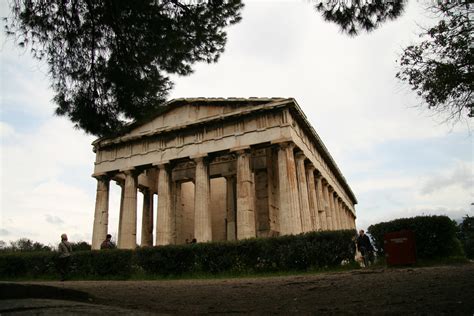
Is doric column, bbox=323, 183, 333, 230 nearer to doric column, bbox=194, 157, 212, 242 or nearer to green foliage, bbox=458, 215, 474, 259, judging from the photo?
green foliage, bbox=458, 215, 474, 259

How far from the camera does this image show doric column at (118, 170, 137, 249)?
22.9 meters

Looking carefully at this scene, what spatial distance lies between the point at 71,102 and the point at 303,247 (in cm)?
913

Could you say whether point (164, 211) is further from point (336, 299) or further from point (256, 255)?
point (336, 299)

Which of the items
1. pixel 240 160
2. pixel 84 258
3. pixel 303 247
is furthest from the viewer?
pixel 240 160

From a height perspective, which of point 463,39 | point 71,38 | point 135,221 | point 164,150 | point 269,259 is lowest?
point 269,259

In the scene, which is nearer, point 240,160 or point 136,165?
point 240,160

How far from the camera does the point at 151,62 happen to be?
31.6 ft

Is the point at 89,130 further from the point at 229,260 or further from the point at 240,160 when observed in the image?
the point at 240,160

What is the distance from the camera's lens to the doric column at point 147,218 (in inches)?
1068

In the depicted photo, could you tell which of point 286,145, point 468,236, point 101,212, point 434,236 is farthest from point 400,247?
point 101,212

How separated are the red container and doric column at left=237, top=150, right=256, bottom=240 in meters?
8.28

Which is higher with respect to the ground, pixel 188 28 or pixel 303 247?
pixel 188 28

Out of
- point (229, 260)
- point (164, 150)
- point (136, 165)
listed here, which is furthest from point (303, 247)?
point (136, 165)

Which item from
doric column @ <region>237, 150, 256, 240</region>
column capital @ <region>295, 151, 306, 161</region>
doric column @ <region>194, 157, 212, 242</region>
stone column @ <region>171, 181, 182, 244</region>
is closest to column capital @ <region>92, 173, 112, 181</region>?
stone column @ <region>171, 181, 182, 244</region>
